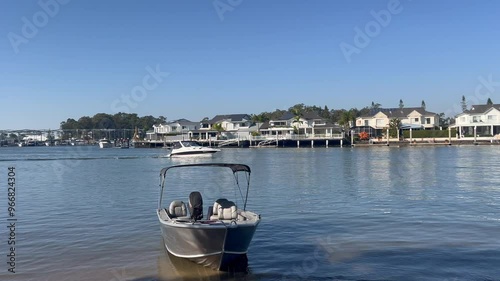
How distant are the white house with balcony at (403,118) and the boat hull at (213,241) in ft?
362

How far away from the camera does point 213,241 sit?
1292 centimetres

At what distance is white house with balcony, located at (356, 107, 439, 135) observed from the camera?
12062 cm

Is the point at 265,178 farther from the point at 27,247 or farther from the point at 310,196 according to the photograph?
the point at 27,247

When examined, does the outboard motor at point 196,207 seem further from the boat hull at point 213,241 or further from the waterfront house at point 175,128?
the waterfront house at point 175,128

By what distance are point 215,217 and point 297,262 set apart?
2.84 m

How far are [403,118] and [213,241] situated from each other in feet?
381

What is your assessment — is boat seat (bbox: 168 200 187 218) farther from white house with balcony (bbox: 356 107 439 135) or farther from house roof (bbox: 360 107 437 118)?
house roof (bbox: 360 107 437 118)

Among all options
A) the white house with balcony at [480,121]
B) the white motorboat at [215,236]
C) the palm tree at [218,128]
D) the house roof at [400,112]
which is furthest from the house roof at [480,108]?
the white motorboat at [215,236]

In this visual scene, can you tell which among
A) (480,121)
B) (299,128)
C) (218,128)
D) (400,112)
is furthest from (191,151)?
(400,112)

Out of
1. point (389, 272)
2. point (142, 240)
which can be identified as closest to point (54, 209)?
point (142, 240)

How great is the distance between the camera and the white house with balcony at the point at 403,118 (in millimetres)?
120625

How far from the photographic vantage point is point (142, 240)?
18.2 metres

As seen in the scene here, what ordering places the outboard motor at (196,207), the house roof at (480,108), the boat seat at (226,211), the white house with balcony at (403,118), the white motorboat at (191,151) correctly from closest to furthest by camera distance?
the boat seat at (226,211) < the outboard motor at (196,207) < the white motorboat at (191,151) < the house roof at (480,108) < the white house with balcony at (403,118)

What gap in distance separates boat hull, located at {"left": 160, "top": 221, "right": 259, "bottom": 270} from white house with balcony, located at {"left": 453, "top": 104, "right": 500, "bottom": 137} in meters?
100
